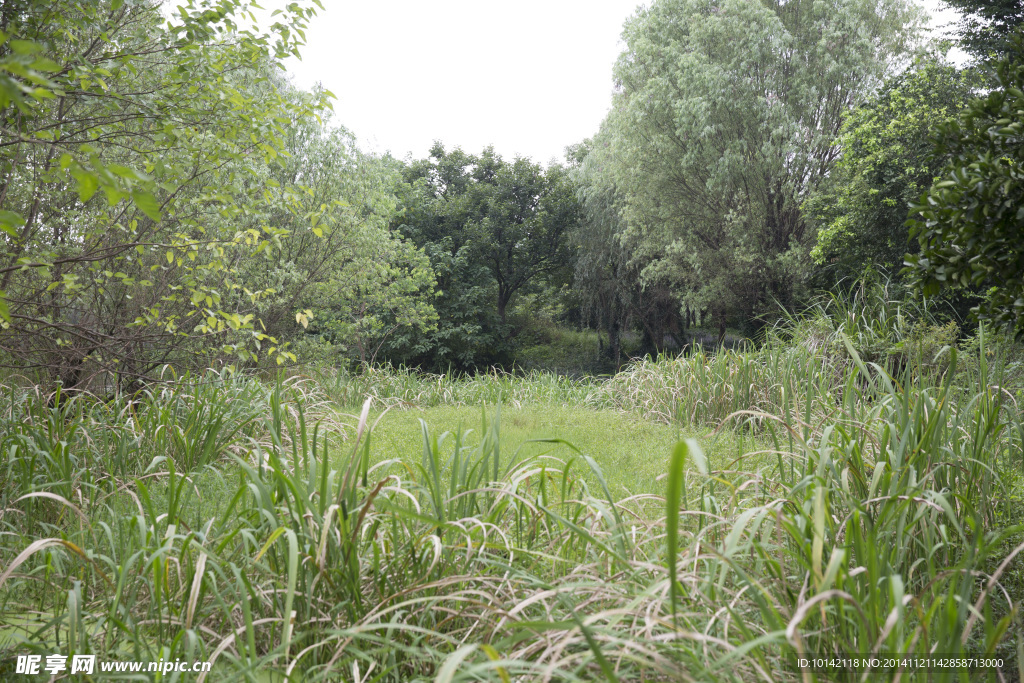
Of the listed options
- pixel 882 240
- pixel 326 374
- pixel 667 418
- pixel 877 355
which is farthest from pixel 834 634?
pixel 882 240

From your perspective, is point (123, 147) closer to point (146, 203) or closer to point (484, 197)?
point (146, 203)

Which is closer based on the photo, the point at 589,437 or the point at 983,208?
the point at 983,208

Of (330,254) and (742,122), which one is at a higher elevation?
(742,122)

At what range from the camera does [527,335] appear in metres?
21.7

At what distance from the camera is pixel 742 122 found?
42.0 ft

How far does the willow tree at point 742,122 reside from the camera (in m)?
12.3

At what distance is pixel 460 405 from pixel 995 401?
6153 mm

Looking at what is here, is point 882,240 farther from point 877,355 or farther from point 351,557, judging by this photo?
point 351,557

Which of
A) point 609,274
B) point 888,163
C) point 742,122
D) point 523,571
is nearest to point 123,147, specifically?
point 523,571

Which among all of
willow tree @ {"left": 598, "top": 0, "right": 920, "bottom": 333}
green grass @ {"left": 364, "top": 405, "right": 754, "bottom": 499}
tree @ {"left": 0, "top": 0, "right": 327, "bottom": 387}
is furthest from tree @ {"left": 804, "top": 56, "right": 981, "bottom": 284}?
tree @ {"left": 0, "top": 0, "right": 327, "bottom": 387}

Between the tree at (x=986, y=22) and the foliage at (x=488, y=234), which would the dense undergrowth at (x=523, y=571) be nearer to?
the tree at (x=986, y=22)

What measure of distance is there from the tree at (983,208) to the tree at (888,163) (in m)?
6.46

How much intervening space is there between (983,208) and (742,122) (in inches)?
456

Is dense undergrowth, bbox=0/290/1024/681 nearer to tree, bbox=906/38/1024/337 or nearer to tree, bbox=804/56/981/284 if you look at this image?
tree, bbox=906/38/1024/337
